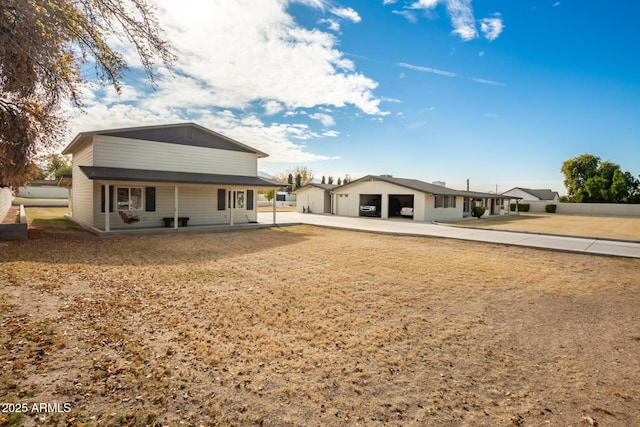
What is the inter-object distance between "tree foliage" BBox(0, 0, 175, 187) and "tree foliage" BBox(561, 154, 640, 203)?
61620 mm

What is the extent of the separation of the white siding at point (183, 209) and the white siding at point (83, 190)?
1254 millimetres

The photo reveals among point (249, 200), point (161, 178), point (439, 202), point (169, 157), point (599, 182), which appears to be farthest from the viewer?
point (599, 182)

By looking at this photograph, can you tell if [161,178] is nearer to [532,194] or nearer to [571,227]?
[571,227]

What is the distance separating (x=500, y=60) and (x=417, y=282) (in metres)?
14.7

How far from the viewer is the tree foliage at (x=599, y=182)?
4534 centimetres

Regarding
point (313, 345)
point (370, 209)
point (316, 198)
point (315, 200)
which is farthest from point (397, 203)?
point (313, 345)

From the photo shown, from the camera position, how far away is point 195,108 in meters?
18.5

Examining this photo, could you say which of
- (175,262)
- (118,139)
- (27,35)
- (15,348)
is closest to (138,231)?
(118,139)

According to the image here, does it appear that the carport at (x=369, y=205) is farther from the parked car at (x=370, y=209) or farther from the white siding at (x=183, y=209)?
the white siding at (x=183, y=209)

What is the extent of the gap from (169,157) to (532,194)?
208ft

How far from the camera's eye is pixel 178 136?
16.3 metres

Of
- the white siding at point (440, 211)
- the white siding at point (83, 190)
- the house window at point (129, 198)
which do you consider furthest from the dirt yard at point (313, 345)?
the white siding at point (440, 211)

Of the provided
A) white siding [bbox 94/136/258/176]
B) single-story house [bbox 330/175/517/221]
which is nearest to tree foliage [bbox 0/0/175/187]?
white siding [bbox 94/136/258/176]

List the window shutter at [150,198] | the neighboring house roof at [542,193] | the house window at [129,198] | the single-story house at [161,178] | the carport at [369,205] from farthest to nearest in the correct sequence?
the neighboring house roof at [542,193], the carport at [369,205], the window shutter at [150,198], the house window at [129,198], the single-story house at [161,178]
